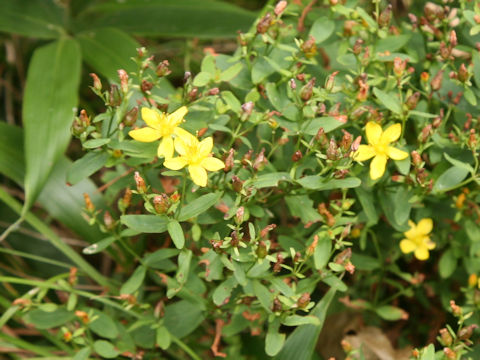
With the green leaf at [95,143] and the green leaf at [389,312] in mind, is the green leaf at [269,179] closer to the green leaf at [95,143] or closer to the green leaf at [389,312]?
the green leaf at [95,143]

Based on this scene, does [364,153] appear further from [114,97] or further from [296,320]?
[114,97]

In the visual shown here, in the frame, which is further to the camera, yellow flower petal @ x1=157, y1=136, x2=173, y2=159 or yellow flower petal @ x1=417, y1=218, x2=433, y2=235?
yellow flower petal @ x1=417, y1=218, x2=433, y2=235

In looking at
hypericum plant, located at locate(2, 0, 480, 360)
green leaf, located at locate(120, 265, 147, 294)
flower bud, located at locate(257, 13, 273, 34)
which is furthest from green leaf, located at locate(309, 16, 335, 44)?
green leaf, located at locate(120, 265, 147, 294)

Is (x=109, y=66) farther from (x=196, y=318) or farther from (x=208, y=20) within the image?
(x=196, y=318)

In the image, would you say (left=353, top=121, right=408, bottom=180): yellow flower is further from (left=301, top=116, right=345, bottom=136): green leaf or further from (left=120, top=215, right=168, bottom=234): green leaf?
(left=120, top=215, right=168, bottom=234): green leaf

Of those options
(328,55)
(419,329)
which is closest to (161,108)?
(328,55)

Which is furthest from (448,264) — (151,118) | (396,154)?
(151,118)

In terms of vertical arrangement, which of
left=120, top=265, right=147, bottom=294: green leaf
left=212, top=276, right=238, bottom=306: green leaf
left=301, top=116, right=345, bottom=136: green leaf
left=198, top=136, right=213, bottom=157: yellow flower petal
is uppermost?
left=198, top=136, right=213, bottom=157: yellow flower petal
